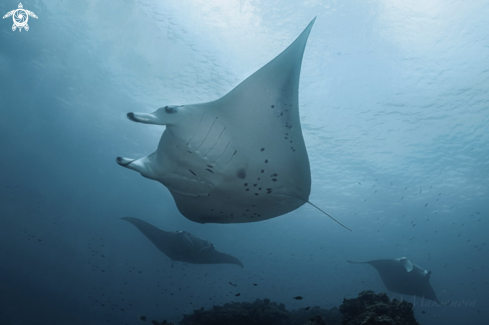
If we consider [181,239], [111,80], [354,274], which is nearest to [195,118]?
[181,239]

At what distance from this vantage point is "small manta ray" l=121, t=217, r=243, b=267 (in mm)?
9609

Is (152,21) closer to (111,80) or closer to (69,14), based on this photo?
(69,14)

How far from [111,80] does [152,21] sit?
13.3ft

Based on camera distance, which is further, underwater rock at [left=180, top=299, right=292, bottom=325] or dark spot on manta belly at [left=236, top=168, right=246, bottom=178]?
underwater rock at [left=180, top=299, right=292, bottom=325]

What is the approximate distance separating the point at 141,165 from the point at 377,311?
4.74 m

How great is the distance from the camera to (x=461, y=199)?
17.0m

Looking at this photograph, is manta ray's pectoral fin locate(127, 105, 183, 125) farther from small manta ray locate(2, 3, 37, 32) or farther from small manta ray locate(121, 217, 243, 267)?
small manta ray locate(2, 3, 37, 32)

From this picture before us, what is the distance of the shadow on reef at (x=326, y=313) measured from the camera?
4.35m

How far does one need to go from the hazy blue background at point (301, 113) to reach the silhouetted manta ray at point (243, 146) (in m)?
6.45

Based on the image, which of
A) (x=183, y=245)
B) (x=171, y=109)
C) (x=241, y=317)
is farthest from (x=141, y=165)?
(x=183, y=245)

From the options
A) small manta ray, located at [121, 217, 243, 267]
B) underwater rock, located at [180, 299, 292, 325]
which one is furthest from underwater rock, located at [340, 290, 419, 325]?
small manta ray, located at [121, 217, 243, 267]

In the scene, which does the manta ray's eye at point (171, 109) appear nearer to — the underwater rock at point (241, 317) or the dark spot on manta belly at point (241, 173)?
the dark spot on manta belly at point (241, 173)

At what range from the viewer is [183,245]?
32.9ft

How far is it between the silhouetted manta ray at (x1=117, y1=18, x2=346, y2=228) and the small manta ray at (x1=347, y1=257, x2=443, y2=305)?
8.47 metres
